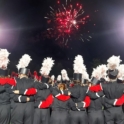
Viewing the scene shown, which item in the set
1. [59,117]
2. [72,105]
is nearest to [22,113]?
[59,117]

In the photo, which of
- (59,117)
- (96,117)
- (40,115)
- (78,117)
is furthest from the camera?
(40,115)

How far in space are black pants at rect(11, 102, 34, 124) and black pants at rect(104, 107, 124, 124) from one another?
2465 millimetres

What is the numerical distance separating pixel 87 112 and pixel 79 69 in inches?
59.1

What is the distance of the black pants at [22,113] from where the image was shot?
941cm

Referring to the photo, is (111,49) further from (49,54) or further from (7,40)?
(7,40)

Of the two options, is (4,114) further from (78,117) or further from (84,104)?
(84,104)

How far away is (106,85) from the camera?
30.9ft

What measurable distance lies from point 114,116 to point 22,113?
291 cm

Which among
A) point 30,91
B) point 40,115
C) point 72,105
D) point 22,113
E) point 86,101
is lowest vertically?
point 40,115

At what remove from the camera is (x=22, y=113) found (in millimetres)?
9430

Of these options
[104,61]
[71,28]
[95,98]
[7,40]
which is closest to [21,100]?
[95,98]

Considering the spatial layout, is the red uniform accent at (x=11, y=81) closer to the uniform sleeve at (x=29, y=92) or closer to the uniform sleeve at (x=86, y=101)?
the uniform sleeve at (x=29, y=92)

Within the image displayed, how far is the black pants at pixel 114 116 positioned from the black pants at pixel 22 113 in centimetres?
246

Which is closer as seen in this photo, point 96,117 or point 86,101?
point 86,101
